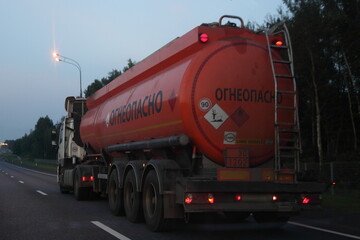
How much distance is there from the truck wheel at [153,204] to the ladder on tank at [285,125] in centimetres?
211

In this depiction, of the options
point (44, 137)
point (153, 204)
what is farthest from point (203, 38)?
point (44, 137)

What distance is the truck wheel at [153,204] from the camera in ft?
24.7

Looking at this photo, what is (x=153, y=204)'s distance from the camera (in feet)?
26.5

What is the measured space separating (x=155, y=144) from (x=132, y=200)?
5.59ft

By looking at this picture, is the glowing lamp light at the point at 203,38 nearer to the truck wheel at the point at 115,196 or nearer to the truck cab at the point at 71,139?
the truck wheel at the point at 115,196

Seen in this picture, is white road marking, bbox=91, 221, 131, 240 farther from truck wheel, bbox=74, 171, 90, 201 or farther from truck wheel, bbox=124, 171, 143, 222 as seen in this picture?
truck wheel, bbox=74, 171, 90, 201

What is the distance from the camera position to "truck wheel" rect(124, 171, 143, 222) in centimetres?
867

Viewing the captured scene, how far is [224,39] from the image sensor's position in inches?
296

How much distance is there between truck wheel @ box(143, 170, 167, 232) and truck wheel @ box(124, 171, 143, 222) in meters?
0.39

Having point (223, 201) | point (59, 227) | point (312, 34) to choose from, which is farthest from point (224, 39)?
point (312, 34)

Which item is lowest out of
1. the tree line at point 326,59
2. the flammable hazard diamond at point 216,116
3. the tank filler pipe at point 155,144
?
the tank filler pipe at point 155,144

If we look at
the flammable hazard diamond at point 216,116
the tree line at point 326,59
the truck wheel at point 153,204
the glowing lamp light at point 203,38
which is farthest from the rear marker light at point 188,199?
the tree line at point 326,59

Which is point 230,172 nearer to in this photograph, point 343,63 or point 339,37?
point 339,37

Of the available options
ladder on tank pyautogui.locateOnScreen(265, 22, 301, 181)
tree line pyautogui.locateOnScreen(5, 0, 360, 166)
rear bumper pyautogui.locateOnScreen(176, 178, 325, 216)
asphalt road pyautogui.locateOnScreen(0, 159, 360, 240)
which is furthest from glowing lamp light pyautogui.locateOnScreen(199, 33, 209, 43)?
tree line pyautogui.locateOnScreen(5, 0, 360, 166)
